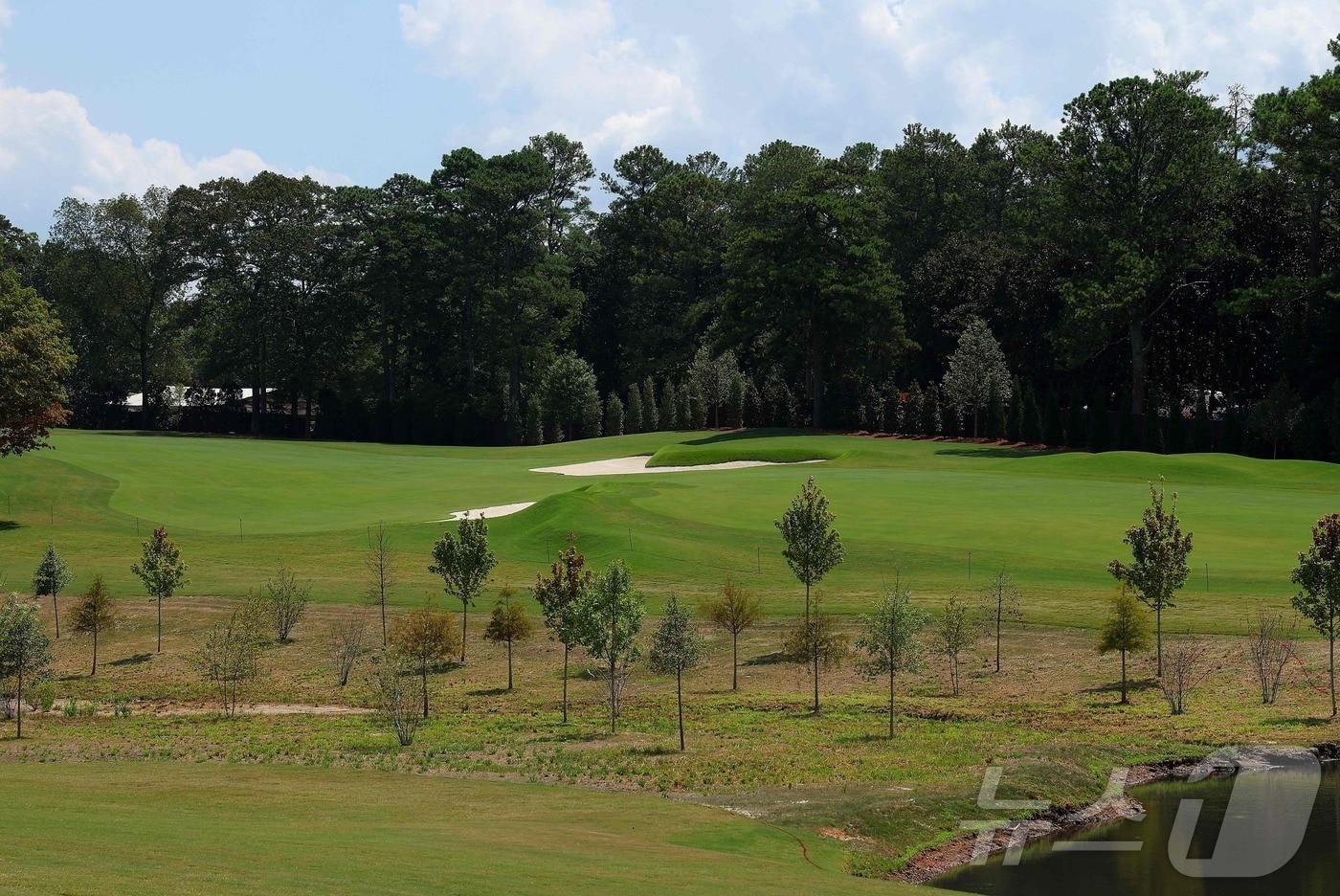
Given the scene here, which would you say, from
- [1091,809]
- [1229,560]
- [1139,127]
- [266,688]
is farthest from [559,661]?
[1139,127]

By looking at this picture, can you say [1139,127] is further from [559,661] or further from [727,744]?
[727,744]

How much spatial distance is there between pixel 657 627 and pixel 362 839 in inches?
990

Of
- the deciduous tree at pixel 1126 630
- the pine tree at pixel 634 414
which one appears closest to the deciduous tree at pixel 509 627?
the deciduous tree at pixel 1126 630

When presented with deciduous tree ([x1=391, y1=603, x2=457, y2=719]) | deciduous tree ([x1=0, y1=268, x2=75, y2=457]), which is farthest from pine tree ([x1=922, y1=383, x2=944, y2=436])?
deciduous tree ([x1=391, y1=603, x2=457, y2=719])

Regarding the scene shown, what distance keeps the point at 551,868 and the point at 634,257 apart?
131083mm

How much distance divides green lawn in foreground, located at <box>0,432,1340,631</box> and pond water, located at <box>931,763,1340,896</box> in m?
14.4

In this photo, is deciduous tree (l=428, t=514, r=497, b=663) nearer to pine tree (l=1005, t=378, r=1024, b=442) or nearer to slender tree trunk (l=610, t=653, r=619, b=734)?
slender tree trunk (l=610, t=653, r=619, b=734)

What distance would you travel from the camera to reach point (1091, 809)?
32.3m

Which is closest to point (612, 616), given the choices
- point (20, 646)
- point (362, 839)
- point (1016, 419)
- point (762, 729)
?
point (762, 729)

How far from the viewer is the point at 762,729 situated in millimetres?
39250

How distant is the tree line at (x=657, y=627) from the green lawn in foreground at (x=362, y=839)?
6.13m

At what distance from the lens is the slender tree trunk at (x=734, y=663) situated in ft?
151

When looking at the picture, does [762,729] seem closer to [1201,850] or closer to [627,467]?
[1201,850]

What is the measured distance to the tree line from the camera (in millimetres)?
41250
